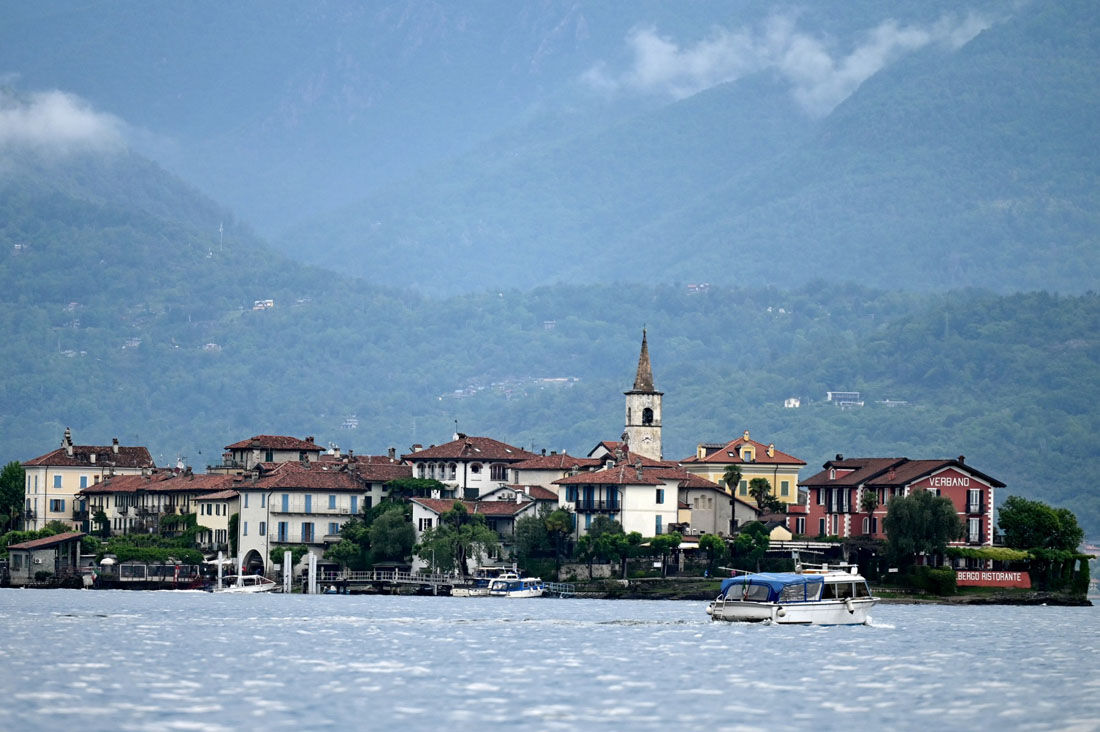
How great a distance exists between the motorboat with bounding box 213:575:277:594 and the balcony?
2010 cm

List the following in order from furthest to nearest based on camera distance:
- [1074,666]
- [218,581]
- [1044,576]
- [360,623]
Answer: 1. [218,581]
2. [1044,576]
3. [360,623]
4. [1074,666]

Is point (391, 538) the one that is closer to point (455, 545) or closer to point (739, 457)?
point (455, 545)

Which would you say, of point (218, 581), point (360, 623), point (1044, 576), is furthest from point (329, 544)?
point (360, 623)

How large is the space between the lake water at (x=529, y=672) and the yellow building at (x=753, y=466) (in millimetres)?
59500

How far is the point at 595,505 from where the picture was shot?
472 ft

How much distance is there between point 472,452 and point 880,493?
98.0 ft

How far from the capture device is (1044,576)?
13425 cm

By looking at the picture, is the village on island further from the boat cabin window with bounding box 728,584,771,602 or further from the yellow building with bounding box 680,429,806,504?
the boat cabin window with bounding box 728,584,771,602

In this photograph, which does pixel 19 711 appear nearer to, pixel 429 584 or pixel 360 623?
pixel 360 623

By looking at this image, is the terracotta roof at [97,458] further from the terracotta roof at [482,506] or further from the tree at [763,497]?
the tree at [763,497]

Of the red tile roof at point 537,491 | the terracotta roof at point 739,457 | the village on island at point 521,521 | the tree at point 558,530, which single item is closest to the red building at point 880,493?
the village on island at point 521,521

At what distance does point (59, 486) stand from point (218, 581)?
35069 millimetres

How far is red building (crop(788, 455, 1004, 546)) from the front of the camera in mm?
139125

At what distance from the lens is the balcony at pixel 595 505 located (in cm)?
14338
